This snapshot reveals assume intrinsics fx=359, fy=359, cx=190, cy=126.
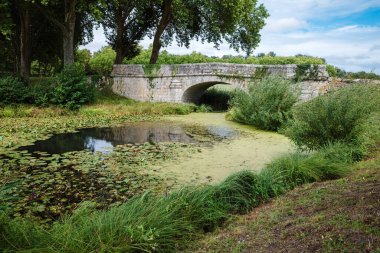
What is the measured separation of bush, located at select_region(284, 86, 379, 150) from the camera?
7.61m

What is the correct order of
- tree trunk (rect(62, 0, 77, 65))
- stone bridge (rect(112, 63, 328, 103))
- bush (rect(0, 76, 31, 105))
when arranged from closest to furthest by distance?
stone bridge (rect(112, 63, 328, 103)) < bush (rect(0, 76, 31, 105)) < tree trunk (rect(62, 0, 77, 65))

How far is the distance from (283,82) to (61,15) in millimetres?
14354

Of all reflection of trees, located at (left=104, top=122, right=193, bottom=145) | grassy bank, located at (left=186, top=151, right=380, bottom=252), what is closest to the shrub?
reflection of trees, located at (left=104, top=122, right=193, bottom=145)

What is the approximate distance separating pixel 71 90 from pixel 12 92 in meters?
2.56

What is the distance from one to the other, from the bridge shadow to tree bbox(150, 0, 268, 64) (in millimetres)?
3526

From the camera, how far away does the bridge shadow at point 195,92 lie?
20758 millimetres

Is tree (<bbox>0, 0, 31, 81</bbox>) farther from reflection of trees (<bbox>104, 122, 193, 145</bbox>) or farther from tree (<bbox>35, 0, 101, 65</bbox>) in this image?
reflection of trees (<bbox>104, 122, 193, 145</bbox>)

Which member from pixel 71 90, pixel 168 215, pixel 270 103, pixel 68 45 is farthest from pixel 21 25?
pixel 168 215

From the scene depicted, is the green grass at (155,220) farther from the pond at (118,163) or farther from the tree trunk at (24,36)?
the tree trunk at (24,36)

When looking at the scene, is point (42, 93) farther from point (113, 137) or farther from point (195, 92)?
point (195, 92)

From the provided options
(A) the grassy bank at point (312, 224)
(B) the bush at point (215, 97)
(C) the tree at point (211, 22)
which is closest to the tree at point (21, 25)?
(C) the tree at point (211, 22)

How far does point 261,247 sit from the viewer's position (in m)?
3.34

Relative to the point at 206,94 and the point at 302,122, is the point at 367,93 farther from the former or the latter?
the point at 206,94

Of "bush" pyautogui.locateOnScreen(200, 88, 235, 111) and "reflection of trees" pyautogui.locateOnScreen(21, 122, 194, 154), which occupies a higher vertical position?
"bush" pyautogui.locateOnScreen(200, 88, 235, 111)
